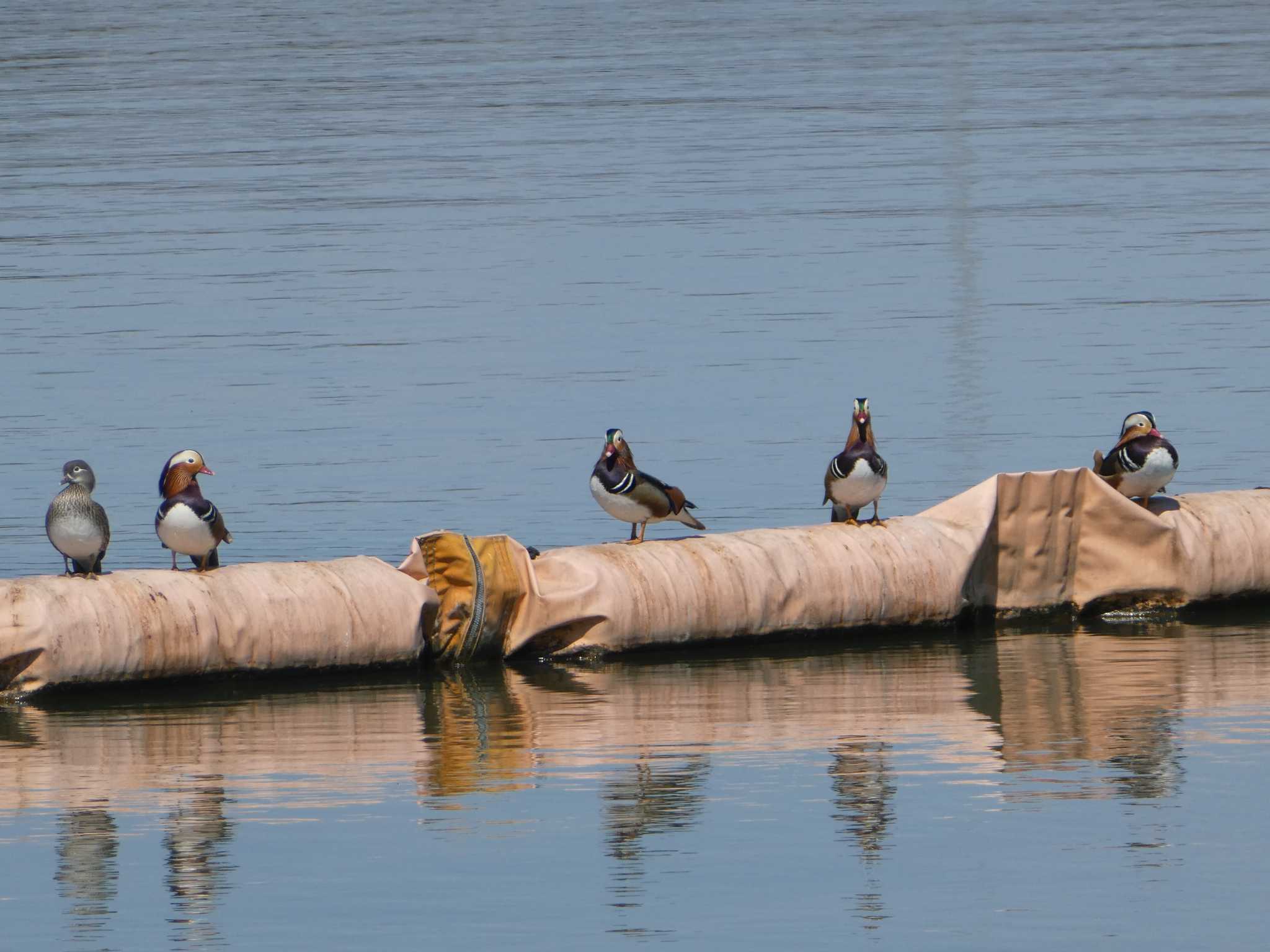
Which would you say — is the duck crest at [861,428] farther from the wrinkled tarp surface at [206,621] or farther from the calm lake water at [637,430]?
the wrinkled tarp surface at [206,621]

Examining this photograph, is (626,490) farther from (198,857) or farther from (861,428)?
(198,857)

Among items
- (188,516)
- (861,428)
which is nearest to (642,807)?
(188,516)

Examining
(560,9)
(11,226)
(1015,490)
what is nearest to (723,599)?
(1015,490)

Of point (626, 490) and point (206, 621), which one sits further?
point (626, 490)

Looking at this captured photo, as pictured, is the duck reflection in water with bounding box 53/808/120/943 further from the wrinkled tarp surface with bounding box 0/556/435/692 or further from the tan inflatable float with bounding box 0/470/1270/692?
the tan inflatable float with bounding box 0/470/1270/692

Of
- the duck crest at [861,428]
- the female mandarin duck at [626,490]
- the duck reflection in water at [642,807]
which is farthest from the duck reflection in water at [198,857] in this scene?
the duck crest at [861,428]

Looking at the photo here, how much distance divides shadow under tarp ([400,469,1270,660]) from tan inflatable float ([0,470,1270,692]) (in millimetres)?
12

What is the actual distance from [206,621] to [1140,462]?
6238 millimetres

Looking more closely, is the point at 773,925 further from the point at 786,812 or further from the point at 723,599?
the point at 723,599

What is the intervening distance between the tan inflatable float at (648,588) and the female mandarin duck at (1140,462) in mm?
210

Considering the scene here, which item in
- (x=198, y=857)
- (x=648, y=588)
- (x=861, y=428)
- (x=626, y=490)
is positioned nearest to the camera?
(x=198, y=857)

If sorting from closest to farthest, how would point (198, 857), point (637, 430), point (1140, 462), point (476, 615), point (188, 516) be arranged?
point (198, 857), point (188, 516), point (476, 615), point (1140, 462), point (637, 430)

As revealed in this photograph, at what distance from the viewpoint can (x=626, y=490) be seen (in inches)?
615

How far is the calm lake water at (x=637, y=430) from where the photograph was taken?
10.6 m
